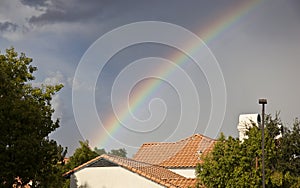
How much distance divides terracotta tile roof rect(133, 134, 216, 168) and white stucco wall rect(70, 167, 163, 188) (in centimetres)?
751

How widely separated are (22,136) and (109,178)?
856 cm

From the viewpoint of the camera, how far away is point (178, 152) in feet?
113

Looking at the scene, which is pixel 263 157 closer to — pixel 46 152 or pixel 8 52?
pixel 46 152

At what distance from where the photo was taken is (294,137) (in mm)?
22391

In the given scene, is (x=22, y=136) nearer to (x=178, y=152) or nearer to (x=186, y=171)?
(x=186, y=171)

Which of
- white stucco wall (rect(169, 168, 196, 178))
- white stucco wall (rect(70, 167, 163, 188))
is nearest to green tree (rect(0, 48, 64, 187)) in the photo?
white stucco wall (rect(70, 167, 163, 188))

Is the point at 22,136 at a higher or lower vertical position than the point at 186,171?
lower

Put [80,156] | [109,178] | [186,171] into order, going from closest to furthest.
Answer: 1. [109,178]
2. [186,171]
3. [80,156]

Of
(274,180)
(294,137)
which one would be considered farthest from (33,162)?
(294,137)

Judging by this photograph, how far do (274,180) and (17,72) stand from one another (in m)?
11.6

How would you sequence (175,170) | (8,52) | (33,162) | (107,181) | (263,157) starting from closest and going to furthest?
1. (33,162)
2. (263,157)
3. (8,52)
4. (107,181)
5. (175,170)

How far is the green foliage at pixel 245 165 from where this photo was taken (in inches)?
760

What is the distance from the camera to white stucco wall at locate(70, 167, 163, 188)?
2342cm

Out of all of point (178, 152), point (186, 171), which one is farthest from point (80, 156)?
point (186, 171)
